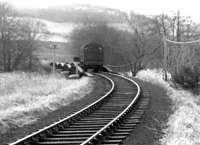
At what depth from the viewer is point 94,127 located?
9.75 metres

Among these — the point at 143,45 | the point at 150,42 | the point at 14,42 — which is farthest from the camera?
the point at 143,45

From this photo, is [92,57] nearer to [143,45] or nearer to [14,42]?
[143,45]

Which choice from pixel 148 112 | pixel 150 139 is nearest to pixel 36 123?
pixel 150 139

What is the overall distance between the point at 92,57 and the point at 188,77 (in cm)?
1901

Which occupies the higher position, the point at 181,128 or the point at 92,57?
the point at 181,128

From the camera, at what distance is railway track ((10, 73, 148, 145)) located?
7910mm

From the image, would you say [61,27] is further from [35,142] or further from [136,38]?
[35,142]

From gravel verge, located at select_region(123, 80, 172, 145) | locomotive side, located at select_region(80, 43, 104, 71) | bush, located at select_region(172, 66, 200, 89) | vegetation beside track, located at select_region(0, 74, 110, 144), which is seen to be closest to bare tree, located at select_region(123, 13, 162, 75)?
locomotive side, located at select_region(80, 43, 104, 71)

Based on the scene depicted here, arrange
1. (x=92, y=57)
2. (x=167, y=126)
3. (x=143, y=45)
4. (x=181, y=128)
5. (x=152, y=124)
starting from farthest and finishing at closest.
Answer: (x=143, y=45) < (x=92, y=57) < (x=152, y=124) < (x=167, y=126) < (x=181, y=128)

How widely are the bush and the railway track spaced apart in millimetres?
6016

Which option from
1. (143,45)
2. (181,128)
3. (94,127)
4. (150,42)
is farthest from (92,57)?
(181,128)

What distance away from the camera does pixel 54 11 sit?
441ft

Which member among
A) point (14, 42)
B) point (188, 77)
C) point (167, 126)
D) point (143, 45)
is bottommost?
point (167, 126)

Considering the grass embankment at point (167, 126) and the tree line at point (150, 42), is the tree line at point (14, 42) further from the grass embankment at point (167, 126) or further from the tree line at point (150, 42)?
the grass embankment at point (167, 126)
